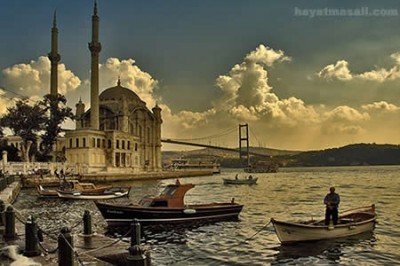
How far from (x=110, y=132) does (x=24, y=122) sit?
20741 mm

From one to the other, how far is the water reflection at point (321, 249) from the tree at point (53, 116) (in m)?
60.8

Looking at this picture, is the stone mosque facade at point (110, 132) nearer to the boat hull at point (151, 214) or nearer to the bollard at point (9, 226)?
the boat hull at point (151, 214)

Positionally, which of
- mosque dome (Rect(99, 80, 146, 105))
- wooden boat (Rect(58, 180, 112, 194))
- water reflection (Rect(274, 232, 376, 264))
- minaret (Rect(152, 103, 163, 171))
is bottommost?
water reflection (Rect(274, 232, 376, 264))

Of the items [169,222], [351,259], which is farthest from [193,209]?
[351,259]

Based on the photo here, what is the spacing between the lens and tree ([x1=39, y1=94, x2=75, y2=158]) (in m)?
70.7

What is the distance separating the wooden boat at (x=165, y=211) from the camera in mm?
20609

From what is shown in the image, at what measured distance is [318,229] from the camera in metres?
16.6

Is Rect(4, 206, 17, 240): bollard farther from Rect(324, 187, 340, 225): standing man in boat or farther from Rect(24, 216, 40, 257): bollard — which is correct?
Rect(324, 187, 340, 225): standing man in boat

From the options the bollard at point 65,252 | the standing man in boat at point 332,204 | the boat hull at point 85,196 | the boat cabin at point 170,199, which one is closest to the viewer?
the bollard at point 65,252

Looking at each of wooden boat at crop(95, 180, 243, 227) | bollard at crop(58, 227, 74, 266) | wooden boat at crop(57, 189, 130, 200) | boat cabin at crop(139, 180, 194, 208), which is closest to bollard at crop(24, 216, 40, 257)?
bollard at crop(58, 227, 74, 266)

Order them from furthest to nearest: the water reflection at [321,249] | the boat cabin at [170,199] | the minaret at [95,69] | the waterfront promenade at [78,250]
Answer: the minaret at [95,69] → the boat cabin at [170,199] → the water reflection at [321,249] → the waterfront promenade at [78,250]

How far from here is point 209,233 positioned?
63.9ft

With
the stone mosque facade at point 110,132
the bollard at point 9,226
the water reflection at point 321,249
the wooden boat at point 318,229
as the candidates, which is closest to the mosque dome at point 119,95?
the stone mosque facade at point 110,132

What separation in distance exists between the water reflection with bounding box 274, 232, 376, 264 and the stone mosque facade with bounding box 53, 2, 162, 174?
58.9 metres
